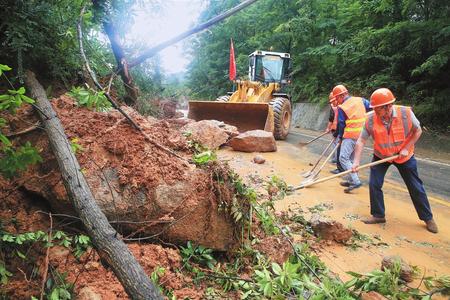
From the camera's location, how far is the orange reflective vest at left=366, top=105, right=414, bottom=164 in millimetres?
3701

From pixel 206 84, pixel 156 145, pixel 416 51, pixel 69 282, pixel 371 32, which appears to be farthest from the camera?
pixel 206 84

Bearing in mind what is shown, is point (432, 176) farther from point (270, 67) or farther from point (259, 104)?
point (270, 67)

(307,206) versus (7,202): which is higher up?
(7,202)

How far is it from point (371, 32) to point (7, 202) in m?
10.8

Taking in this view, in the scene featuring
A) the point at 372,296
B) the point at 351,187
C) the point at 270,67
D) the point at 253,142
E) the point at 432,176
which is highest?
the point at 270,67

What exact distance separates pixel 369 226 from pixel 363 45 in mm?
9297

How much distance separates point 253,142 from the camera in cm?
759

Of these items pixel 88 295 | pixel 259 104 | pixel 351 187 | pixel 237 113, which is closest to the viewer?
pixel 88 295

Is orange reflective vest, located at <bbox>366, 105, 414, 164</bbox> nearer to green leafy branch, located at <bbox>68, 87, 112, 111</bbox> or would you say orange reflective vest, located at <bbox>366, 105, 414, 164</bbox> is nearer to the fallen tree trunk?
green leafy branch, located at <bbox>68, 87, 112, 111</bbox>

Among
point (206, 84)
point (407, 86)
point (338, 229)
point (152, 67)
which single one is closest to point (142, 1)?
point (152, 67)

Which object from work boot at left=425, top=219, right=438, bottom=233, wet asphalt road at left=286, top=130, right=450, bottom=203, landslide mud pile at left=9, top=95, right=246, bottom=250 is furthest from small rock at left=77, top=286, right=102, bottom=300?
wet asphalt road at left=286, top=130, right=450, bottom=203

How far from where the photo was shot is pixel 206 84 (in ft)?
85.3

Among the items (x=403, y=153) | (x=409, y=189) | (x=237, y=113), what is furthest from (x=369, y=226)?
(x=237, y=113)

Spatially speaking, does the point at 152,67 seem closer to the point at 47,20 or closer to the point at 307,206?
the point at 47,20
